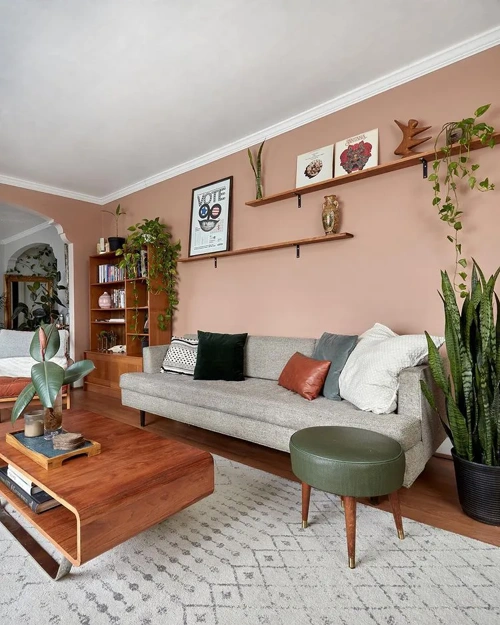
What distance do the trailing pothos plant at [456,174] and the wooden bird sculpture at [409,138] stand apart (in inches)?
4.8

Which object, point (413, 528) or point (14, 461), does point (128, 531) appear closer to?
point (14, 461)

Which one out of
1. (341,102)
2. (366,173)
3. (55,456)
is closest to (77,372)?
(55,456)

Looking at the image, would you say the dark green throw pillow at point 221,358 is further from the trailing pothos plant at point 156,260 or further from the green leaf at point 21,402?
the green leaf at point 21,402

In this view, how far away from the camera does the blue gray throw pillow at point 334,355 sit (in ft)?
7.94

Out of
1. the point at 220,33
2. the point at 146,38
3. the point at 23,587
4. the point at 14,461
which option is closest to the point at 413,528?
the point at 23,587

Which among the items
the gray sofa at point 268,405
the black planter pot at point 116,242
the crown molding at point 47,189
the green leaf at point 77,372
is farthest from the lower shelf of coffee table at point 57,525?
the crown molding at point 47,189

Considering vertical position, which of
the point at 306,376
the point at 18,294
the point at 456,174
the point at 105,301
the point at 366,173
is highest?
the point at 366,173

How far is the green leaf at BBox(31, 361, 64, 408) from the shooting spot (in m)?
1.65

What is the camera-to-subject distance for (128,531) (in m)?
1.31

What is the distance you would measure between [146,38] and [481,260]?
247cm

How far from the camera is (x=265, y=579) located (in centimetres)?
139

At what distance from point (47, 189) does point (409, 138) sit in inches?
172

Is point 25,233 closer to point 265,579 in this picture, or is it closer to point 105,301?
point 105,301

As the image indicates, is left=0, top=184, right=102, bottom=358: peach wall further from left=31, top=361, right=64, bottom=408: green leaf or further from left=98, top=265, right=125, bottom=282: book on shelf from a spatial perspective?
left=31, top=361, right=64, bottom=408: green leaf
